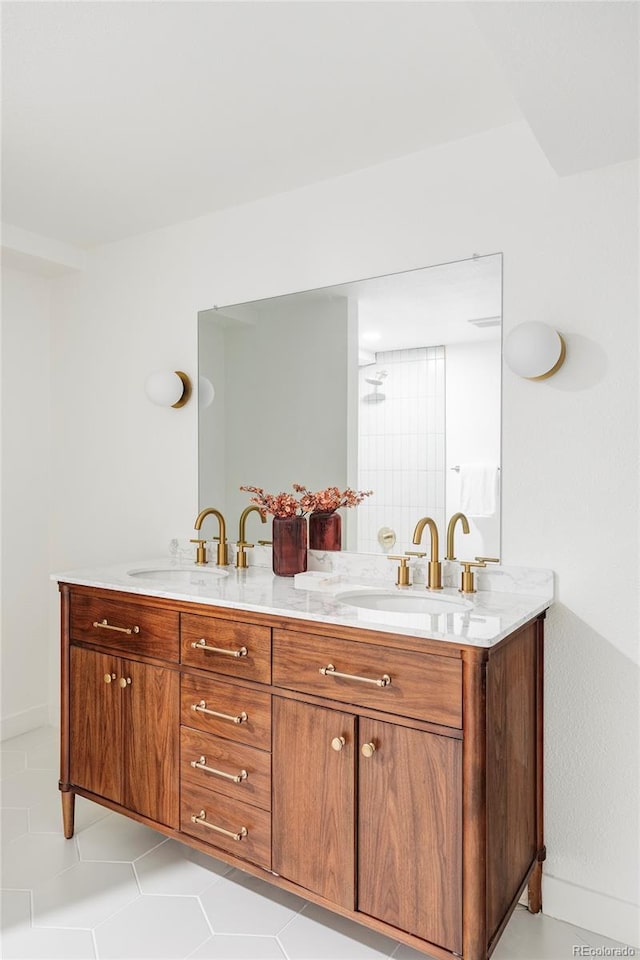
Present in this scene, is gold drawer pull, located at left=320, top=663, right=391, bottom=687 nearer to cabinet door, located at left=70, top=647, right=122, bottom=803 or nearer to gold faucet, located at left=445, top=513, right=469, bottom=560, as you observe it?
gold faucet, located at left=445, top=513, right=469, bottom=560

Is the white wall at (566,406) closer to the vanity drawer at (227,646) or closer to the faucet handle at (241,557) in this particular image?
the vanity drawer at (227,646)

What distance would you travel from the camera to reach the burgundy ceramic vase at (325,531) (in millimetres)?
2377

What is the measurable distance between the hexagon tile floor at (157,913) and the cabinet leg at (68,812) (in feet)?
0.11

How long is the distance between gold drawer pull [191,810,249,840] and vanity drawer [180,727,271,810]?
0.28ft

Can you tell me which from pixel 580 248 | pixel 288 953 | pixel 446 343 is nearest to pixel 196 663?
pixel 288 953

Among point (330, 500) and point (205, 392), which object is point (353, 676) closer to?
point (330, 500)

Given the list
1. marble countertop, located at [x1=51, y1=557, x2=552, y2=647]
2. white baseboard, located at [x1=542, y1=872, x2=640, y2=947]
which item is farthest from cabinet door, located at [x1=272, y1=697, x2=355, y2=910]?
white baseboard, located at [x1=542, y1=872, x2=640, y2=947]

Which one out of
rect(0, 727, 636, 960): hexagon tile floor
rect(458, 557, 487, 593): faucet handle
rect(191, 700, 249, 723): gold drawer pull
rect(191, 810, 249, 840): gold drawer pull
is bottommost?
rect(0, 727, 636, 960): hexagon tile floor

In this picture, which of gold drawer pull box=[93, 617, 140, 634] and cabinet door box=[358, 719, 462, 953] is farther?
gold drawer pull box=[93, 617, 140, 634]

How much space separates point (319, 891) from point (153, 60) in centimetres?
224

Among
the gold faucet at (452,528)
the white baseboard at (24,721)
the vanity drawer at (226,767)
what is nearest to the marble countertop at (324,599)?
the gold faucet at (452,528)

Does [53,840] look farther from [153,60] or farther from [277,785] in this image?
[153,60]

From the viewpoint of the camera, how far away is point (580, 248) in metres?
1.90

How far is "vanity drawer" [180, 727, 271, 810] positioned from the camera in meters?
1.83
